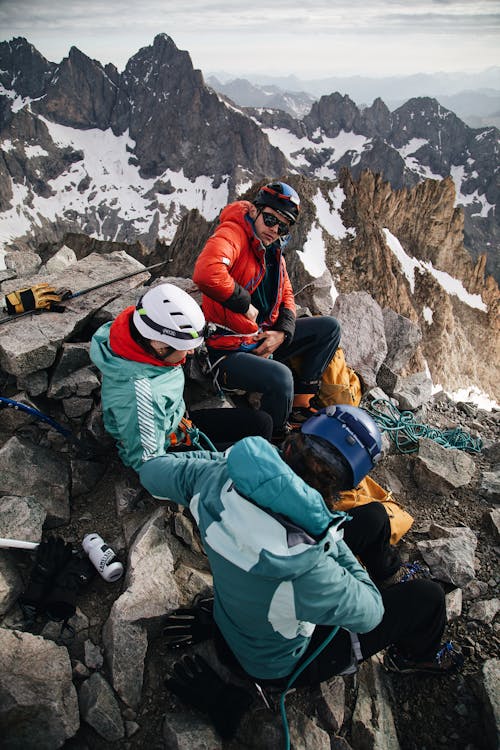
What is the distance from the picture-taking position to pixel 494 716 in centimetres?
414

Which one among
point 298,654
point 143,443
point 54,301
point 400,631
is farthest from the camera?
point 54,301

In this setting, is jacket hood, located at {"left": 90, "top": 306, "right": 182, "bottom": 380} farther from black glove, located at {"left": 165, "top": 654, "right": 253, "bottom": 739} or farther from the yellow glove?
the yellow glove

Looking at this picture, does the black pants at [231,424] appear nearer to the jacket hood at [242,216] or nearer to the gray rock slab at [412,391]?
the jacket hood at [242,216]

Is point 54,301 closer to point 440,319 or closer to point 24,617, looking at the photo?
point 24,617

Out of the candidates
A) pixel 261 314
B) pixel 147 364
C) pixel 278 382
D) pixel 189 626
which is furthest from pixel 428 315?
pixel 189 626

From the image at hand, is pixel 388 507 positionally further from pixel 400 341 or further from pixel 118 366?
pixel 400 341

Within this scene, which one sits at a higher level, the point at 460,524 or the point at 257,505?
the point at 257,505

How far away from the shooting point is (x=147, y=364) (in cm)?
496

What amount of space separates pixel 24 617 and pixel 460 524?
19.4 ft

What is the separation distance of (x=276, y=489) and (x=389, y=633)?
2.29 m

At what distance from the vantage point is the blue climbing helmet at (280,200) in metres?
6.28

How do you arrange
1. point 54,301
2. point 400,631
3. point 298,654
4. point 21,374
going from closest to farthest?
point 298,654, point 400,631, point 21,374, point 54,301

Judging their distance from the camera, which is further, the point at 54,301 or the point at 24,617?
the point at 54,301

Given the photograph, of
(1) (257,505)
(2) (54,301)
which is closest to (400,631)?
(1) (257,505)
